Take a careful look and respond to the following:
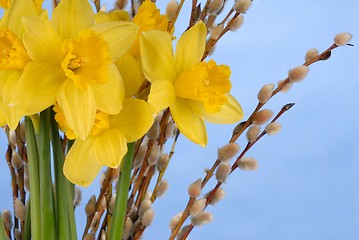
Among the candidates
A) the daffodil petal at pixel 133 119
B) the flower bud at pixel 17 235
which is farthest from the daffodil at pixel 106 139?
the flower bud at pixel 17 235

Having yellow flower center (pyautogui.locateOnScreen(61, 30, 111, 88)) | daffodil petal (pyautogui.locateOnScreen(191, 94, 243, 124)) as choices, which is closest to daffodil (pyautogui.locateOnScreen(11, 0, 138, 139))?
yellow flower center (pyautogui.locateOnScreen(61, 30, 111, 88))

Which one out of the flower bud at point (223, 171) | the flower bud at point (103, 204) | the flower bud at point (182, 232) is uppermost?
the flower bud at point (103, 204)

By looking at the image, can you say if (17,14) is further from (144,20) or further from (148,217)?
(148,217)

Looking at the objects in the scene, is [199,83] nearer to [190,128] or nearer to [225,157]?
[190,128]

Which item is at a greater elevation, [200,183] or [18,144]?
[18,144]

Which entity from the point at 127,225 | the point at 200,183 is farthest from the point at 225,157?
the point at 127,225

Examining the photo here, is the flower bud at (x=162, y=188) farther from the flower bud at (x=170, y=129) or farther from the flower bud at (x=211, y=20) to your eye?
the flower bud at (x=211, y=20)
